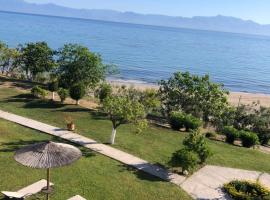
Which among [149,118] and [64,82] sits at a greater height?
[64,82]

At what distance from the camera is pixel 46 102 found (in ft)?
107

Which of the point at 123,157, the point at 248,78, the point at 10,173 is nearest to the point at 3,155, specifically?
the point at 10,173

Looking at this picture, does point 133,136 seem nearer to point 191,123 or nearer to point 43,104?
point 191,123

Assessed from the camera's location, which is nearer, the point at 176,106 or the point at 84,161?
the point at 84,161

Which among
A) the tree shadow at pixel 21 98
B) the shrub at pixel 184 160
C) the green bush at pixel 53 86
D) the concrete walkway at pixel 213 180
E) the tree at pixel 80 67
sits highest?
the tree at pixel 80 67

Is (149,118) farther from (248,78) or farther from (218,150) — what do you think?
(248,78)

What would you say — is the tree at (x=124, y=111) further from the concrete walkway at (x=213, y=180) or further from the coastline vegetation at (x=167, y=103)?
the concrete walkway at (x=213, y=180)

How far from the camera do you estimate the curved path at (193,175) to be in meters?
19.3

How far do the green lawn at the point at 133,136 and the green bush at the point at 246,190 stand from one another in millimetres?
3568

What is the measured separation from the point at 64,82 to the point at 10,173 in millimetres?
19479

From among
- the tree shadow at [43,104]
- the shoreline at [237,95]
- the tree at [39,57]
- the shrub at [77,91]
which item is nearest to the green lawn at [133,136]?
the tree shadow at [43,104]

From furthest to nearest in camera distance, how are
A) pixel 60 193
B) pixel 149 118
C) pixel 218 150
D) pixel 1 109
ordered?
1. pixel 149 118
2. pixel 1 109
3. pixel 218 150
4. pixel 60 193

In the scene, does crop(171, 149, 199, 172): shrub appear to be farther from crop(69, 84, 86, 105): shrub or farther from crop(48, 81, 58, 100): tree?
crop(48, 81, 58, 100): tree

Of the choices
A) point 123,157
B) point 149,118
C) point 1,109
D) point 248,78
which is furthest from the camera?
point 248,78
